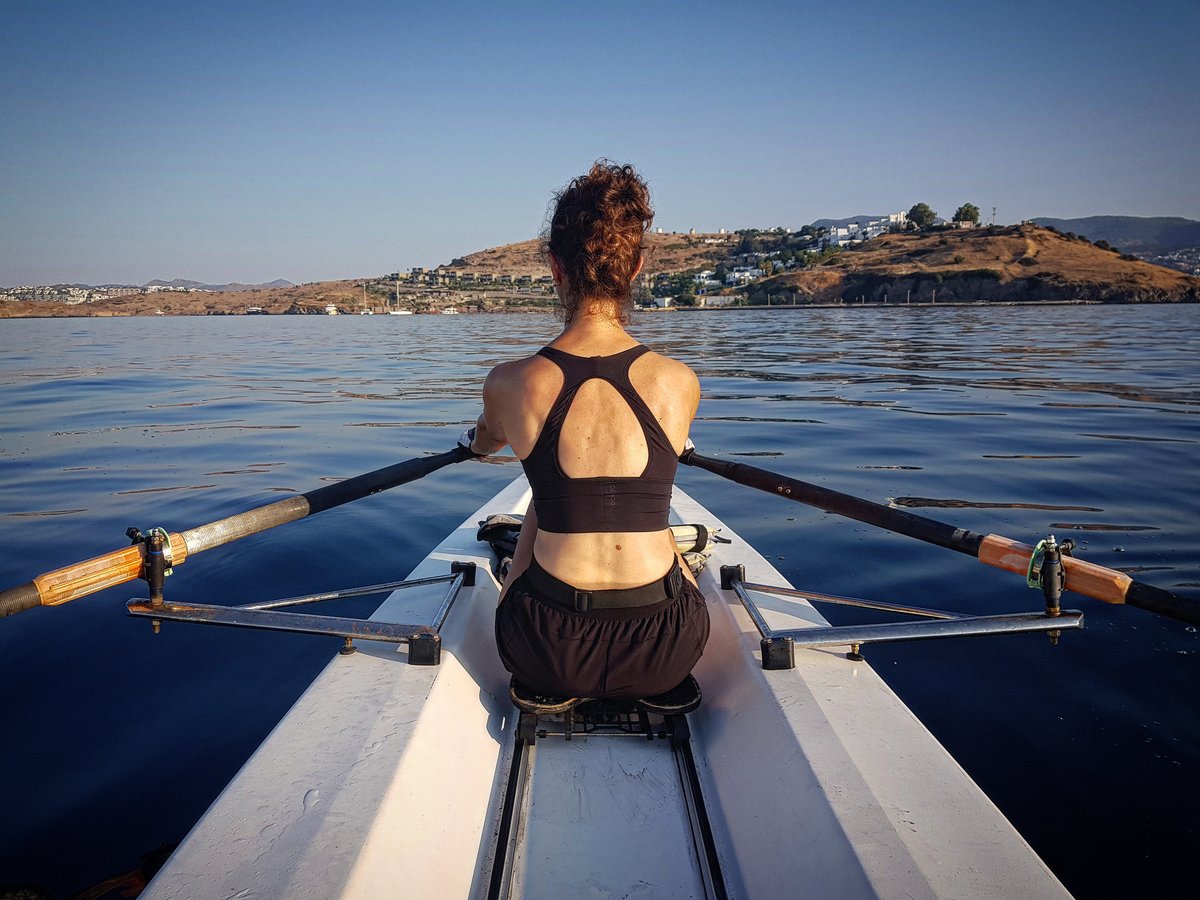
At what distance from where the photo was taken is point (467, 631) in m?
3.44

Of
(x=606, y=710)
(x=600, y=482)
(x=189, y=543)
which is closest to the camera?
(x=600, y=482)

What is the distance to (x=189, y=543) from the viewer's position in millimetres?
2930

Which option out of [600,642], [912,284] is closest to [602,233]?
[600,642]

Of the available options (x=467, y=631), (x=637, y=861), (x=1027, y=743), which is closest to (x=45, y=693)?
(x=467, y=631)

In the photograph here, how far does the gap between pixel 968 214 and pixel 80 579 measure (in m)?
204

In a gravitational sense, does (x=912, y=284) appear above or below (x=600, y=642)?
above

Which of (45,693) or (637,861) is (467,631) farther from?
(45,693)

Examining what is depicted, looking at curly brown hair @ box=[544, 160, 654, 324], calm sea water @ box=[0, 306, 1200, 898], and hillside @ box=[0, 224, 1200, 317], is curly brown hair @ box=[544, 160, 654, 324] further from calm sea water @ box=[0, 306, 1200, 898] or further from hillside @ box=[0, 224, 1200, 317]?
hillside @ box=[0, 224, 1200, 317]

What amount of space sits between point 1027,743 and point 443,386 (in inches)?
692

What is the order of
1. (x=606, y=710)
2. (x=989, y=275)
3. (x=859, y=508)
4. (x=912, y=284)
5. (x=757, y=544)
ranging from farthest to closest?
(x=912, y=284)
(x=989, y=275)
(x=757, y=544)
(x=859, y=508)
(x=606, y=710)

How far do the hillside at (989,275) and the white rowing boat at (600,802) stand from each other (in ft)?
391

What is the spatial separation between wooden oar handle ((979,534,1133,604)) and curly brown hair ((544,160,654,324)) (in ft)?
5.70

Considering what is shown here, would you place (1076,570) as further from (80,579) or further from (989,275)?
(989,275)

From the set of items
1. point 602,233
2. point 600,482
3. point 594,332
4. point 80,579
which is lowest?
point 80,579
